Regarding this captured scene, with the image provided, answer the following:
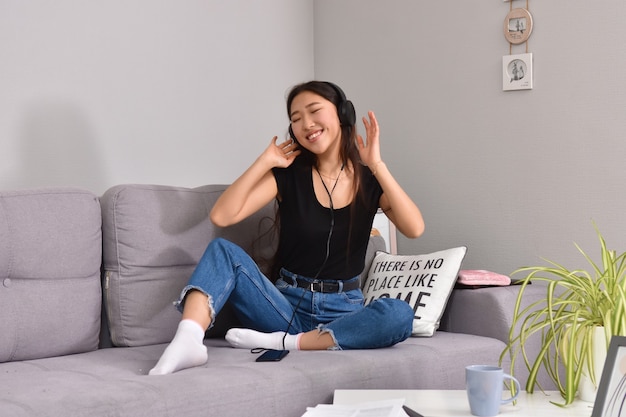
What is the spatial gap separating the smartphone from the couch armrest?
0.70 meters

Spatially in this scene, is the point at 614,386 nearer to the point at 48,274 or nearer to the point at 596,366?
→ the point at 596,366

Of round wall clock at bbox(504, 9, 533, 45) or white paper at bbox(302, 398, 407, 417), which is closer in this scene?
white paper at bbox(302, 398, 407, 417)

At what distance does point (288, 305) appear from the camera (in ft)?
8.14

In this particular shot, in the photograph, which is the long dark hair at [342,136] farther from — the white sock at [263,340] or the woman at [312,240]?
the white sock at [263,340]

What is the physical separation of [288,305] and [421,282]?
474 millimetres

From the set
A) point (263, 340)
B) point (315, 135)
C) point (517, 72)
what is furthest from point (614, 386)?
point (517, 72)

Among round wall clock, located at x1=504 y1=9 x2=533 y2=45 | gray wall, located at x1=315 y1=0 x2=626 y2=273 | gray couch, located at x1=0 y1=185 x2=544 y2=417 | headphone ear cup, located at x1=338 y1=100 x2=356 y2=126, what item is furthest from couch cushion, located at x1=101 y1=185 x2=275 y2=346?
round wall clock, located at x1=504 y1=9 x2=533 y2=45

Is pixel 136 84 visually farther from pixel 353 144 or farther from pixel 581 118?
pixel 581 118

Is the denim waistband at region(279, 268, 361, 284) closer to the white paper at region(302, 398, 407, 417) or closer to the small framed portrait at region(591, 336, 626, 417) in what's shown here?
the white paper at region(302, 398, 407, 417)

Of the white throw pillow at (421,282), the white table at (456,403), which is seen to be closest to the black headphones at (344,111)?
the white throw pillow at (421,282)

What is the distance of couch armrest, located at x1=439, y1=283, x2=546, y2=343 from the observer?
2.54 meters

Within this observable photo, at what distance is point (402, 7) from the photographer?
3.55 m

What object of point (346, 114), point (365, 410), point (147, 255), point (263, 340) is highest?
point (346, 114)

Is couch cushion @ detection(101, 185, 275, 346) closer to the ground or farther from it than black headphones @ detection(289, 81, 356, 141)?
closer to the ground
